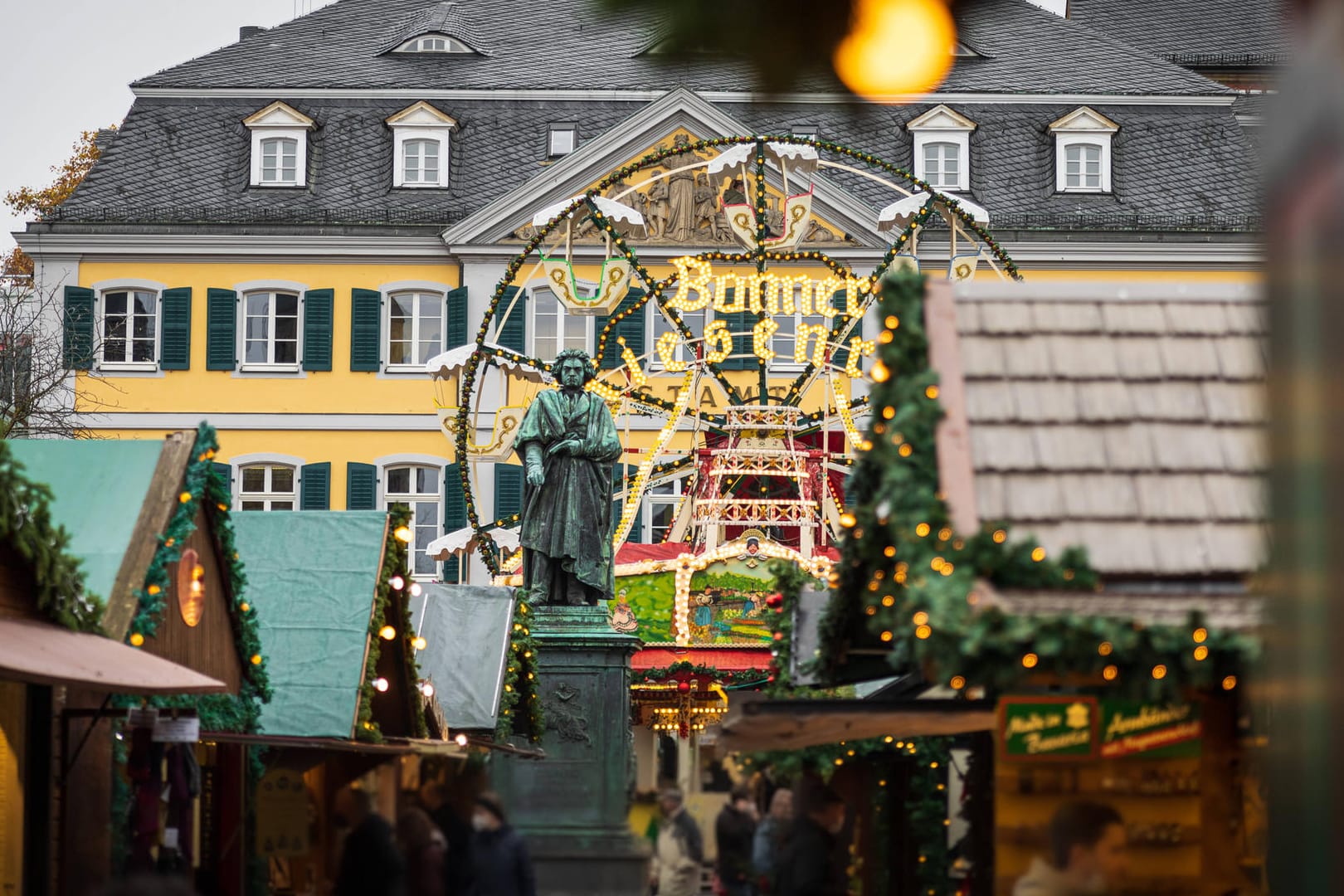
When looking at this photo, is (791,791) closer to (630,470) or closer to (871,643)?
(871,643)

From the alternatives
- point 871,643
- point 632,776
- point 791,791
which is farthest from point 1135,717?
point 632,776

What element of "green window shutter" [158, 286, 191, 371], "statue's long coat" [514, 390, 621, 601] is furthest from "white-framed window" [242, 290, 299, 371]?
"statue's long coat" [514, 390, 621, 601]

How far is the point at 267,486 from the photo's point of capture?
129 feet

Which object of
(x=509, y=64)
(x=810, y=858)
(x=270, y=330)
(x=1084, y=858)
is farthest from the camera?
(x=509, y=64)

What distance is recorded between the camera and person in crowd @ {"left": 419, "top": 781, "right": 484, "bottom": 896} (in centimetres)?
1115

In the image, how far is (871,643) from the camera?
10.1m

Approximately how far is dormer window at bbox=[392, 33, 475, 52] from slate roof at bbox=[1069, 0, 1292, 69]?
13.0m

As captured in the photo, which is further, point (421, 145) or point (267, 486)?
point (421, 145)

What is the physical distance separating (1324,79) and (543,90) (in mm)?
38520

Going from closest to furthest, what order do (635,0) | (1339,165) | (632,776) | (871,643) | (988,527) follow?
(1339,165) → (635,0) → (988,527) → (871,643) → (632,776)

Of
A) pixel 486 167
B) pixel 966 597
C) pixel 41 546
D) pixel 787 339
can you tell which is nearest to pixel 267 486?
pixel 486 167

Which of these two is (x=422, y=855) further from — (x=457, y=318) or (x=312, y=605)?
(x=457, y=318)

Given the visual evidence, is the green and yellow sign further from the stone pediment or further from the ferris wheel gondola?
the stone pediment

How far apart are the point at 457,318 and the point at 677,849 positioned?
94.1ft
